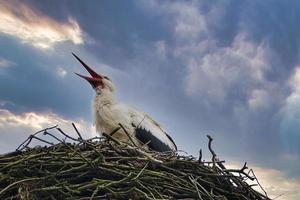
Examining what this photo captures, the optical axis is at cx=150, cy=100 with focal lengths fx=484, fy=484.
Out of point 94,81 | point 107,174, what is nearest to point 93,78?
point 94,81

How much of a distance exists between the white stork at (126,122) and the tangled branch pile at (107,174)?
125 cm

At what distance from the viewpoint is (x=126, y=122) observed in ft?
14.0

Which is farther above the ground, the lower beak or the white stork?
the lower beak

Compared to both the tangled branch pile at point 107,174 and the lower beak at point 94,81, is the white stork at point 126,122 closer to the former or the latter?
the lower beak at point 94,81

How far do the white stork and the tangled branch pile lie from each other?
49.4 inches

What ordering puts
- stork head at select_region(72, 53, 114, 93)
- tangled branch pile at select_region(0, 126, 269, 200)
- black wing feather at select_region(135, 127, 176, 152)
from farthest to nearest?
stork head at select_region(72, 53, 114, 93), black wing feather at select_region(135, 127, 176, 152), tangled branch pile at select_region(0, 126, 269, 200)

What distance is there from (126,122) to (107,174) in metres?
1.70

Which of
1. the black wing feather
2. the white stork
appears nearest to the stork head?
the white stork

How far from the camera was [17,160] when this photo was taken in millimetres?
2727

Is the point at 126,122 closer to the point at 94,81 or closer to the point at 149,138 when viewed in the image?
the point at 149,138

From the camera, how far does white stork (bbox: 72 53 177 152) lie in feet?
13.8

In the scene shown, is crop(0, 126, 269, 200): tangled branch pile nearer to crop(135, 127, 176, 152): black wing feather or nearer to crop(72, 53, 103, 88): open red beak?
crop(135, 127, 176, 152): black wing feather

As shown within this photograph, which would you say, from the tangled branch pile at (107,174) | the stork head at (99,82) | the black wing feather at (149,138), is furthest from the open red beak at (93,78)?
the tangled branch pile at (107,174)

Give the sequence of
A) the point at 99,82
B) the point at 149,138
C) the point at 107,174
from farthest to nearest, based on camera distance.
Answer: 1. the point at 99,82
2. the point at 149,138
3. the point at 107,174
